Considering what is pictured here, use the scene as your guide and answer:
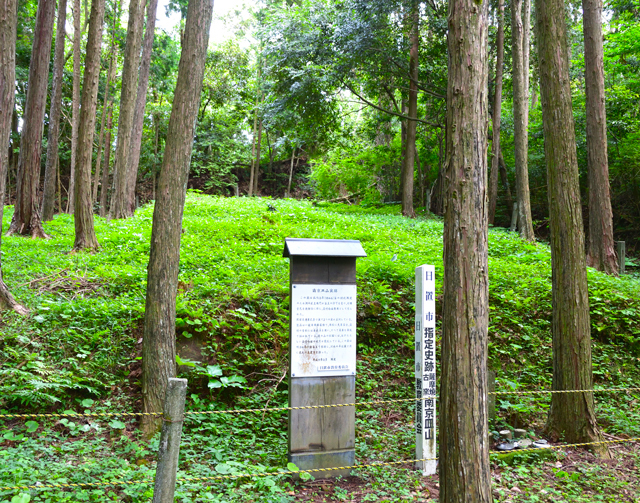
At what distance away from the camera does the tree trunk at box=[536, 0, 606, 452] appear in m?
4.80

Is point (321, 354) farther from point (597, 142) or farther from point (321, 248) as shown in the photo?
point (597, 142)

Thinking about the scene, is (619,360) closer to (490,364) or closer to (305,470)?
(490,364)

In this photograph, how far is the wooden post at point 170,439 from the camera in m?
2.45

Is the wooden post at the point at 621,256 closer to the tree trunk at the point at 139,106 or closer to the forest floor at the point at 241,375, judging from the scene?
the forest floor at the point at 241,375

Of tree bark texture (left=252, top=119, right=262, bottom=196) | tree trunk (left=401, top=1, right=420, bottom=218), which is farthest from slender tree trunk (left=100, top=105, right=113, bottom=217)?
tree trunk (left=401, top=1, right=420, bottom=218)

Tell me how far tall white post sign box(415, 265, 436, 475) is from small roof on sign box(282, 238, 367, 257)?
2.42ft

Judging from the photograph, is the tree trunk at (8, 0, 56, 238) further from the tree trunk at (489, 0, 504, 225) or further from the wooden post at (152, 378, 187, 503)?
the tree trunk at (489, 0, 504, 225)

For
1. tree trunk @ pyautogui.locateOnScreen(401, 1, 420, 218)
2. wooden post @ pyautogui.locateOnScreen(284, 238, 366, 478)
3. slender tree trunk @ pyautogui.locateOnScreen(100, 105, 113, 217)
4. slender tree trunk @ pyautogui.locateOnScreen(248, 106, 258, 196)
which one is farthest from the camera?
slender tree trunk @ pyautogui.locateOnScreen(248, 106, 258, 196)

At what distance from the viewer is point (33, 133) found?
1161 cm

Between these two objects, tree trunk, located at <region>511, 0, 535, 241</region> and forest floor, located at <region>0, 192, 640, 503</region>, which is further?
tree trunk, located at <region>511, 0, 535, 241</region>

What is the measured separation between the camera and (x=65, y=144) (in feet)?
88.6

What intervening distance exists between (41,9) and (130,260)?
7450mm

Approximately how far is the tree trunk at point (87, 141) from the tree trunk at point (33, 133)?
9.23 ft

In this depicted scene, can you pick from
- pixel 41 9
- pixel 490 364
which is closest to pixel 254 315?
pixel 490 364
